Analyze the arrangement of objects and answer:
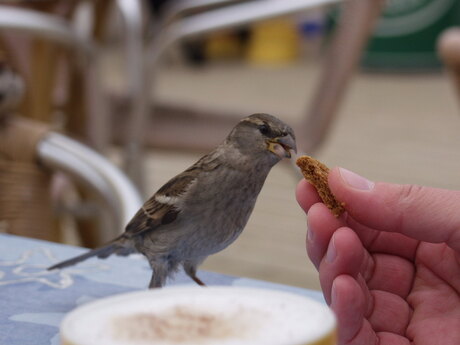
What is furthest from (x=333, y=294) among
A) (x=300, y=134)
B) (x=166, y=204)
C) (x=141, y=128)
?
(x=141, y=128)

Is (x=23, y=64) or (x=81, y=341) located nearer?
(x=81, y=341)

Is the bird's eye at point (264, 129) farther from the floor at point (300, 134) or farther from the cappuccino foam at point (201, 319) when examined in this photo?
the floor at point (300, 134)

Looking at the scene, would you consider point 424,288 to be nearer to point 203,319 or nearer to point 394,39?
point 203,319

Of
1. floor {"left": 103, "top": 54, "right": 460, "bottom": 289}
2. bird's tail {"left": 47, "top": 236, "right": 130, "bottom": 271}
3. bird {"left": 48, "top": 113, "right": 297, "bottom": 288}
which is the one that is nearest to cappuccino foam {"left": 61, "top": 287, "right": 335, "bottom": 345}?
bird {"left": 48, "top": 113, "right": 297, "bottom": 288}

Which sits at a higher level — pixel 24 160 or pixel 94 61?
pixel 94 61

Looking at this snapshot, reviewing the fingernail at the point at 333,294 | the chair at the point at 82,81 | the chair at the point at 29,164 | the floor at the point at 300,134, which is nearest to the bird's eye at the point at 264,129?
the fingernail at the point at 333,294

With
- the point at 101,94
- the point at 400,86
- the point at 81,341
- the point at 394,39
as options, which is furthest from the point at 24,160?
the point at 394,39

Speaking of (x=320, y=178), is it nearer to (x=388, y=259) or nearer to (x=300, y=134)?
(x=388, y=259)
